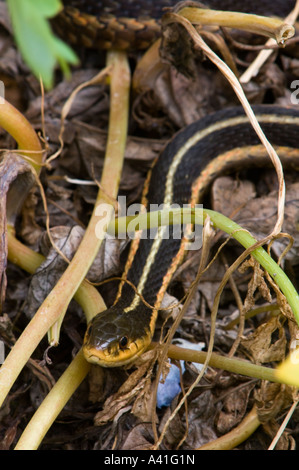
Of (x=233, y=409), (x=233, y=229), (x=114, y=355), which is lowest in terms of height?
(x=233, y=409)

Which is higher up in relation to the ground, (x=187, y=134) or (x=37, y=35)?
(x=187, y=134)

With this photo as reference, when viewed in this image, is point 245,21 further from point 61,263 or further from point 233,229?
point 61,263

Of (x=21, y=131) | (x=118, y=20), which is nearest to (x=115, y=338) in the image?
(x=21, y=131)

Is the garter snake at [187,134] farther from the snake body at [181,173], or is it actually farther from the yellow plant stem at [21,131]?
the yellow plant stem at [21,131]

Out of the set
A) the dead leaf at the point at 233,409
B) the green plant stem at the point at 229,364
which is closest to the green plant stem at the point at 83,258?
the green plant stem at the point at 229,364

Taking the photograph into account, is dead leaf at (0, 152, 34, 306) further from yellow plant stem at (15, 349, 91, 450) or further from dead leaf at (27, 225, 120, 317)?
yellow plant stem at (15, 349, 91, 450)

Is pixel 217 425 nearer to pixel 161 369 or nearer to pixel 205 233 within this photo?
pixel 161 369

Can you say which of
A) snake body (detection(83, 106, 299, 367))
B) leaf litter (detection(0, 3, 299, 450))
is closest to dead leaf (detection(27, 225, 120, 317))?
leaf litter (detection(0, 3, 299, 450))
